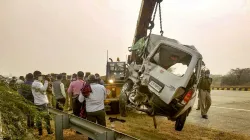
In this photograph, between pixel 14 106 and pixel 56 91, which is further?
pixel 56 91

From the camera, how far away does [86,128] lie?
15.0 feet

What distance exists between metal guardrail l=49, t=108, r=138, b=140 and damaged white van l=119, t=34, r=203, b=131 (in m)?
2.93

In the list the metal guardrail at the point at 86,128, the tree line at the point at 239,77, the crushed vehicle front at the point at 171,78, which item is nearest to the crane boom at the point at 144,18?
the crushed vehicle front at the point at 171,78

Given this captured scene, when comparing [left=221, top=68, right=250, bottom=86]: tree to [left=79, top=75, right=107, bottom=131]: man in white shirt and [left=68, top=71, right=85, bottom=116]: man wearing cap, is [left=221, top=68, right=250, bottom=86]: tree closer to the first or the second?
[left=68, top=71, right=85, bottom=116]: man wearing cap

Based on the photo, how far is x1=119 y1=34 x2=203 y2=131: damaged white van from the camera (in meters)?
7.11

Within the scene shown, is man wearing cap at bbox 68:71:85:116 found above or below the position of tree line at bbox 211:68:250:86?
above

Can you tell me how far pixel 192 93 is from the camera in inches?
288

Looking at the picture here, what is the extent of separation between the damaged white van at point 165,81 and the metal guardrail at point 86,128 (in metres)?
2.93

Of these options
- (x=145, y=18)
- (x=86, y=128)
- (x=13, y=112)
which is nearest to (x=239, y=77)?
(x=145, y=18)

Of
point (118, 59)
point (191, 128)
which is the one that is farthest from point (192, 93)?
point (118, 59)

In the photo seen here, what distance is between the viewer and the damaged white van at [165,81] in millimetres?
7113

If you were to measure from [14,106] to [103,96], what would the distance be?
146 inches

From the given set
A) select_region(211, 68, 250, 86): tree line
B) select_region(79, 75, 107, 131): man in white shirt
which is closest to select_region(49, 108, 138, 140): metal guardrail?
select_region(79, 75, 107, 131): man in white shirt

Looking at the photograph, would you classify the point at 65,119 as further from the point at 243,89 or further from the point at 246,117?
the point at 243,89
